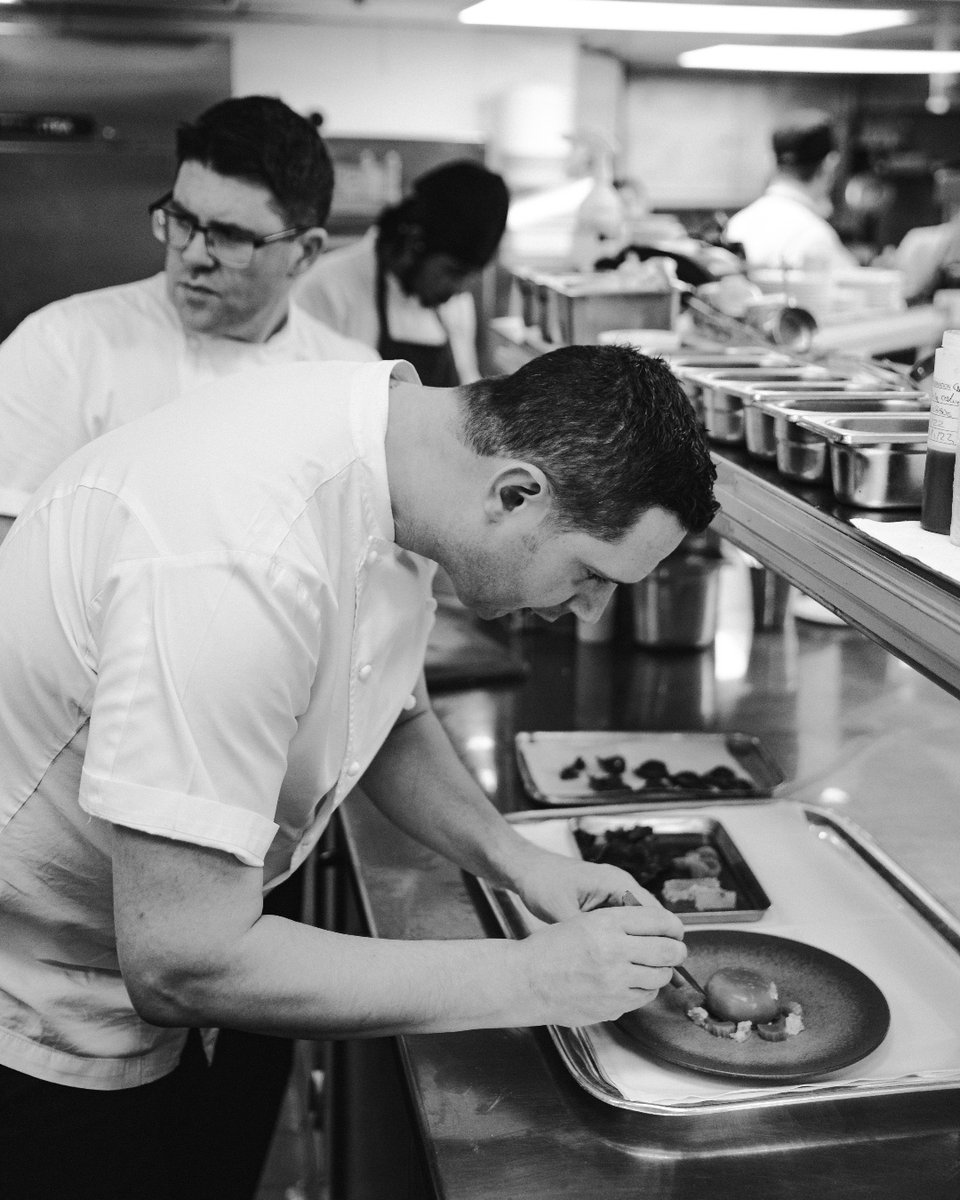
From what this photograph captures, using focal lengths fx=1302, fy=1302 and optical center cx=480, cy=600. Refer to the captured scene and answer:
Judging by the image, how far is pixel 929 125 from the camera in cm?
923

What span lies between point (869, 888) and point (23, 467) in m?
1.41

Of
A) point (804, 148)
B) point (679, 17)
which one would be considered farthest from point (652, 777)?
point (804, 148)

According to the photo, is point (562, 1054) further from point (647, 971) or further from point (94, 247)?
point (94, 247)

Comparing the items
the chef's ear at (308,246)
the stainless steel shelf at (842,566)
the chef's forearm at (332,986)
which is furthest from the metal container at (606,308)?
the chef's forearm at (332,986)

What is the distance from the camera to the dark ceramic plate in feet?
4.28

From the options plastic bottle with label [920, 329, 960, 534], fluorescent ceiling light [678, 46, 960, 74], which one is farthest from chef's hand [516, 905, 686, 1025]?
fluorescent ceiling light [678, 46, 960, 74]

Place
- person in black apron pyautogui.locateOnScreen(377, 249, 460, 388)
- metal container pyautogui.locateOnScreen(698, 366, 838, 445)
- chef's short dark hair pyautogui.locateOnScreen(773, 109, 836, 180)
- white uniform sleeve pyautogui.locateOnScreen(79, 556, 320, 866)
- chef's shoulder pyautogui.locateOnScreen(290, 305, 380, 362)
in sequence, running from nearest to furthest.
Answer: white uniform sleeve pyautogui.locateOnScreen(79, 556, 320, 866), metal container pyautogui.locateOnScreen(698, 366, 838, 445), chef's shoulder pyautogui.locateOnScreen(290, 305, 380, 362), person in black apron pyautogui.locateOnScreen(377, 249, 460, 388), chef's short dark hair pyautogui.locateOnScreen(773, 109, 836, 180)

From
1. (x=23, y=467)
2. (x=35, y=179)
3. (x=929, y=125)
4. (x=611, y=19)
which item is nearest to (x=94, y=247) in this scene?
(x=35, y=179)

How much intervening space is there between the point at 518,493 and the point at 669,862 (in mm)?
764

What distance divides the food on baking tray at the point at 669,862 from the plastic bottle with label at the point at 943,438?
1.97 feet

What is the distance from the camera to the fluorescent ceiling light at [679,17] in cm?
258

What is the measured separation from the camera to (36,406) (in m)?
2.10

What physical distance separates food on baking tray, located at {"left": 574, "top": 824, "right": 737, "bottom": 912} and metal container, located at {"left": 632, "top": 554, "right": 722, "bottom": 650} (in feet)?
2.69

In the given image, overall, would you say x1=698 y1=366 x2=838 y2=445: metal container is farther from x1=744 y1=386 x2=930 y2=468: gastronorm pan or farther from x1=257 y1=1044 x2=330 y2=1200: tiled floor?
x1=257 y1=1044 x2=330 y2=1200: tiled floor
